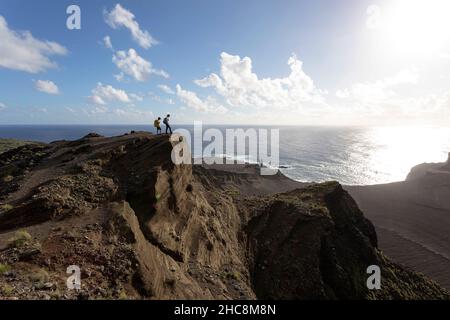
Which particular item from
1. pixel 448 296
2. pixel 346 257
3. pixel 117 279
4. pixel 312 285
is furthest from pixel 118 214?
pixel 448 296

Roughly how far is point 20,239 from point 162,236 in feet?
28.3

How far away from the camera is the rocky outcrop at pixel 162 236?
13.3 metres

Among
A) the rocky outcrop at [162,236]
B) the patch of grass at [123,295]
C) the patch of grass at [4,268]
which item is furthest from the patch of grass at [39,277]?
the patch of grass at [123,295]

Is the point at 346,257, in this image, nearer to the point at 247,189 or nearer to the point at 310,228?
the point at 310,228

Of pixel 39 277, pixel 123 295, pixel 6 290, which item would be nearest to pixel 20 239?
pixel 39 277

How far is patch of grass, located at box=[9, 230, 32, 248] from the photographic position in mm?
13305

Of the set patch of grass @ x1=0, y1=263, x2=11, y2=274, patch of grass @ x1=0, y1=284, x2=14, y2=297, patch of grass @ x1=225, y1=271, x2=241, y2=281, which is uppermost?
patch of grass @ x1=0, y1=263, x2=11, y2=274

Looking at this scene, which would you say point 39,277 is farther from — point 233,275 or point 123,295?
point 233,275

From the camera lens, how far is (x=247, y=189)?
79.5 m

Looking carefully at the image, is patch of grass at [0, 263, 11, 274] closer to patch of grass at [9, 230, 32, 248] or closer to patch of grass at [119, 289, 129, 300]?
patch of grass at [9, 230, 32, 248]

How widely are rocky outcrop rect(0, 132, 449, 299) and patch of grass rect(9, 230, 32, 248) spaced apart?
0.17ft

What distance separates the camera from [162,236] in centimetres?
2012

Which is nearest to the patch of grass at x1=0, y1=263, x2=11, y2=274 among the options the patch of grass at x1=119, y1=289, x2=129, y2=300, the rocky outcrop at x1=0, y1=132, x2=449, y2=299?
the rocky outcrop at x1=0, y1=132, x2=449, y2=299
